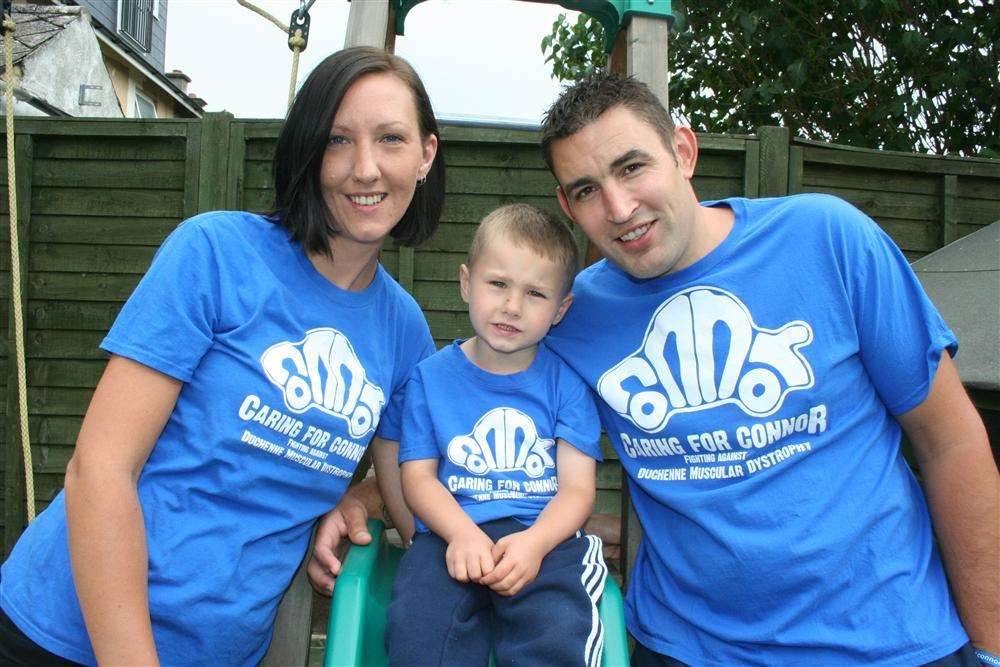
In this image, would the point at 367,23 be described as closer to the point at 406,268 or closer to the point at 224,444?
the point at 224,444

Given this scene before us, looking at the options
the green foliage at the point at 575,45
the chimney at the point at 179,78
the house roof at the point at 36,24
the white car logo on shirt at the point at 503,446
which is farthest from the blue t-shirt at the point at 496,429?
the chimney at the point at 179,78

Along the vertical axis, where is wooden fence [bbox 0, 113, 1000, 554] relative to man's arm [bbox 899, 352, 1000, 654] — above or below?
above

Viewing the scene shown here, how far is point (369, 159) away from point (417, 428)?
526 millimetres

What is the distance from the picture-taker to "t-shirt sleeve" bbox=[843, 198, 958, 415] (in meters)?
1.38

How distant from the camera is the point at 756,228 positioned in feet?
4.93

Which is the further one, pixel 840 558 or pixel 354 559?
pixel 354 559

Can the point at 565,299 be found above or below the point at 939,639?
above

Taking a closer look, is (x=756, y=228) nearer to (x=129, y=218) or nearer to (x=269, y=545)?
(x=269, y=545)

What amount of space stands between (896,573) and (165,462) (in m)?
1.23

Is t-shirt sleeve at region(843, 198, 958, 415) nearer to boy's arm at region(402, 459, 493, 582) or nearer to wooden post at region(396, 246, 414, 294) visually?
boy's arm at region(402, 459, 493, 582)

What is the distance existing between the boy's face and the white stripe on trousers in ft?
1.37

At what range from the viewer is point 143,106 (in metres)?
14.9

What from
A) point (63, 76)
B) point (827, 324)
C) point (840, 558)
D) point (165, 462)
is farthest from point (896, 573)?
point (63, 76)

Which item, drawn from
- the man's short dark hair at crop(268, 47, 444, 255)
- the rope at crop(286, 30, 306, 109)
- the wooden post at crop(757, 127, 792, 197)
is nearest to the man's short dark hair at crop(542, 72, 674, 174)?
the man's short dark hair at crop(268, 47, 444, 255)
